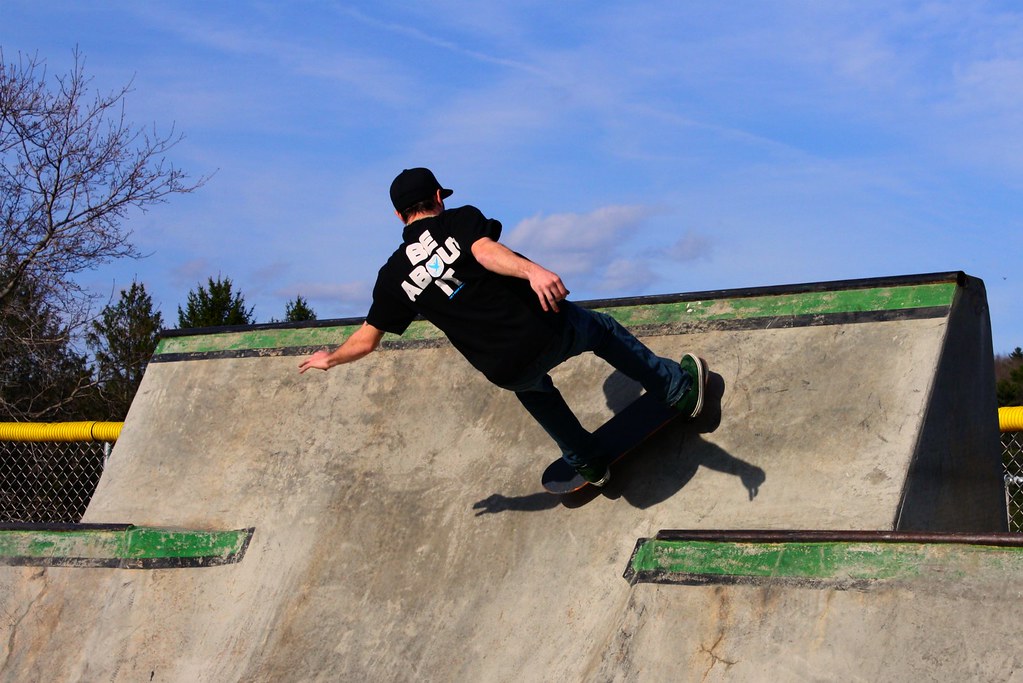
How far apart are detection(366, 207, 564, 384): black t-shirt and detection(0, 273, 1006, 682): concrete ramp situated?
3.01ft

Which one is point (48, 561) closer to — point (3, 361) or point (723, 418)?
point (723, 418)

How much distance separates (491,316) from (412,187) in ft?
2.11

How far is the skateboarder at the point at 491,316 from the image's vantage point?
4223 mm

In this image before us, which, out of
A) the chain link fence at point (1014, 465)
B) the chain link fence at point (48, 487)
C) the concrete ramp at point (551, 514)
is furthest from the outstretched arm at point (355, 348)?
the chain link fence at point (48, 487)

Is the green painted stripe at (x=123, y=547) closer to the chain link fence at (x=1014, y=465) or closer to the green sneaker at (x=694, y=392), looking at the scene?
the green sneaker at (x=694, y=392)

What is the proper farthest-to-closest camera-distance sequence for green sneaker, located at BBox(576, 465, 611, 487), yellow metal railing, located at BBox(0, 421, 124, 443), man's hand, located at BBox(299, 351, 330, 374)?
yellow metal railing, located at BBox(0, 421, 124, 443) < man's hand, located at BBox(299, 351, 330, 374) < green sneaker, located at BBox(576, 465, 611, 487)

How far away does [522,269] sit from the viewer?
391cm

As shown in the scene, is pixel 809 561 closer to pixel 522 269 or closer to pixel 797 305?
pixel 522 269

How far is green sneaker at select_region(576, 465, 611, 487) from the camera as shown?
15.0 feet

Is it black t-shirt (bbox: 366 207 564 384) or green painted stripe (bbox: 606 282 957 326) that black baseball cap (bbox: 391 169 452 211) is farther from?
green painted stripe (bbox: 606 282 957 326)

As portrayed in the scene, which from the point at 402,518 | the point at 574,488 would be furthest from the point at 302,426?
the point at 574,488

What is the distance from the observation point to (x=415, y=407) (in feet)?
18.7

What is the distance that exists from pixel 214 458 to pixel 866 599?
153 inches

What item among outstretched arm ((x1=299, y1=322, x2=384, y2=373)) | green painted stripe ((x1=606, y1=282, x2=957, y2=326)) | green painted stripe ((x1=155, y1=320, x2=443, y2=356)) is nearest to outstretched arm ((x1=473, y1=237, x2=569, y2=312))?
outstretched arm ((x1=299, y1=322, x2=384, y2=373))
